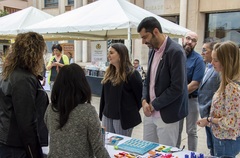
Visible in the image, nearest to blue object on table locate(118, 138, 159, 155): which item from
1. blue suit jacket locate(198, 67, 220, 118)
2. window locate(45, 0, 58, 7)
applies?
blue suit jacket locate(198, 67, 220, 118)

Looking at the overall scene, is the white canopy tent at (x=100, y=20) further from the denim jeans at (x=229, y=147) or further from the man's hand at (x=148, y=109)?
the denim jeans at (x=229, y=147)

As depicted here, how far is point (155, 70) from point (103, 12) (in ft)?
8.50

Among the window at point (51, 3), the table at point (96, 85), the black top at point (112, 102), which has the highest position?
the window at point (51, 3)

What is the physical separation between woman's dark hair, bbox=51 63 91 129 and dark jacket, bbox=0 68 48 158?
0.27 metres

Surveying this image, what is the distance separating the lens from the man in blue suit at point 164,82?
7.81 feet

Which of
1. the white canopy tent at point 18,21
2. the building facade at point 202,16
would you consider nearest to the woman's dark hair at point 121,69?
the white canopy tent at point 18,21

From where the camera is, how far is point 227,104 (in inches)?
80.0

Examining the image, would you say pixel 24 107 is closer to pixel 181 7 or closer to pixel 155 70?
pixel 155 70

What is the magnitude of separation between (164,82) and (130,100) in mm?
635

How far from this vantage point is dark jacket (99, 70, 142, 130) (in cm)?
291

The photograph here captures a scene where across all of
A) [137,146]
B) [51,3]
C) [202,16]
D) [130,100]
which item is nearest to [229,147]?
[137,146]

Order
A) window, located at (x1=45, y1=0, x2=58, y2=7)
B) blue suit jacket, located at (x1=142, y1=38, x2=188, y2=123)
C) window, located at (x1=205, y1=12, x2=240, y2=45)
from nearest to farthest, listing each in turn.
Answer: blue suit jacket, located at (x1=142, y1=38, x2=188, y2=123)
window, located at (x1=205, y1=12, x2=240, y2=45)
window, located at (x1=45, y1=0, x2=58, y2=7)

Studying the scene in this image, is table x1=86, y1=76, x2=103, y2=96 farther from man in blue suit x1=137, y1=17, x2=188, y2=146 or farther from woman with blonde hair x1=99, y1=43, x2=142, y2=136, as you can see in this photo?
man in blue suit x1=137, y1=17, x2=188, y2=146

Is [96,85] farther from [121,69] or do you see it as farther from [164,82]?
[164,82]
